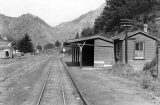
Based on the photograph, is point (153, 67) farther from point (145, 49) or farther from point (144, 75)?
point (145, 49)

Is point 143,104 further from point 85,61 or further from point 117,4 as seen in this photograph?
point 117,4

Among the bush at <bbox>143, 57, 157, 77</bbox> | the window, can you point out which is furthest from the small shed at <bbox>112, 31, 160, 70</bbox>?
Answer: the bush at <bbox>143, 57, 157, 77</bbox>

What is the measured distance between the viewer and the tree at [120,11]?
181 ft

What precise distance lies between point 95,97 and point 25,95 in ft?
11.4

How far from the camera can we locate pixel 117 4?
63.3 meters

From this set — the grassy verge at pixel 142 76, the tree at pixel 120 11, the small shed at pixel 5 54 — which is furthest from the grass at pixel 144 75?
the small shed at pixel 5 54

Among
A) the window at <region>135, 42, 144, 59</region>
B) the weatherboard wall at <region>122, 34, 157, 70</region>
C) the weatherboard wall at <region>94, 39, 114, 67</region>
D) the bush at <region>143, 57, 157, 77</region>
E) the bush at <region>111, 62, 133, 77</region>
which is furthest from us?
the weatherboard wall at <region>94, 39, 114, 67</region>

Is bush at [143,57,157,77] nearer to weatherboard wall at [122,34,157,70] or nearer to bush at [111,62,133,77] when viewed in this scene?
bush at [111,62,133,77]

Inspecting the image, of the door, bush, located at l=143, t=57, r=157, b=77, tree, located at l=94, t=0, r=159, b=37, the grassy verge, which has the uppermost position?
tree, located at l=94, t=0, r=159, b=37

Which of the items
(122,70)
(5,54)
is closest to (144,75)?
(122,70)

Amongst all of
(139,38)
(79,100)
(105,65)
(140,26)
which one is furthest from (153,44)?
(140,26)

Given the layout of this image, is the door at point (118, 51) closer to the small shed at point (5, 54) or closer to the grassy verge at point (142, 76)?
the grassy verge at point (142, 76)

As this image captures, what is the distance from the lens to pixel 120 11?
5738 cm

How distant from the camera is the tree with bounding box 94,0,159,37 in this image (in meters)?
55.0
